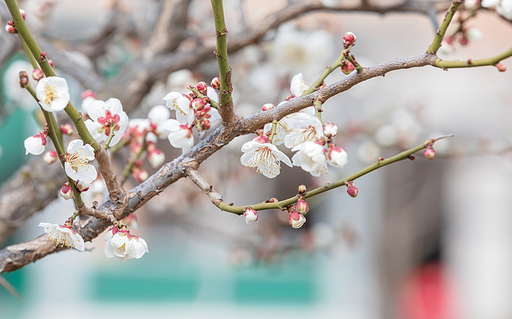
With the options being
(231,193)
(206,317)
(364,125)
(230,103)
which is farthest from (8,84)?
(206,317)

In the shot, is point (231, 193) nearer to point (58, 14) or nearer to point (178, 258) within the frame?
point (178, 258)

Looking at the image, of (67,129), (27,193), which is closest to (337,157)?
(67,129)

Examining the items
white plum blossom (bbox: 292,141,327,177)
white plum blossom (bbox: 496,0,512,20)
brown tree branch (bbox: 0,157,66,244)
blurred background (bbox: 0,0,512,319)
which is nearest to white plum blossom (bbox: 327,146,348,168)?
white plum blossom (bbox: 292,141,327,177)

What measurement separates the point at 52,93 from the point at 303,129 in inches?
9.8

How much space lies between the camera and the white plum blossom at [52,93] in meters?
0.40

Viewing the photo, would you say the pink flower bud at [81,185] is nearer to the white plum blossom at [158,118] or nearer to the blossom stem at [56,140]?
the blossom stem at [56,140]

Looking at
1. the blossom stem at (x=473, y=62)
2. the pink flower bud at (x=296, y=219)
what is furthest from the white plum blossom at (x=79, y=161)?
the blossom stem at (x=473, y=62)

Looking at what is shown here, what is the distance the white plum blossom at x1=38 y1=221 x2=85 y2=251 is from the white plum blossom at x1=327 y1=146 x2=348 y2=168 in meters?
0.27

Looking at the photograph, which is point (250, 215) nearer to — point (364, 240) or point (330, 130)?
point (330, 130)

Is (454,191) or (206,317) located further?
(454,191)

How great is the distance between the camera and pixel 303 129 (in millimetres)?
475

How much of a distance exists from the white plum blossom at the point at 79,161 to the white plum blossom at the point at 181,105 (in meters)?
0.10

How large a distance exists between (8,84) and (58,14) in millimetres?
2533

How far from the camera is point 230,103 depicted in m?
0.46
